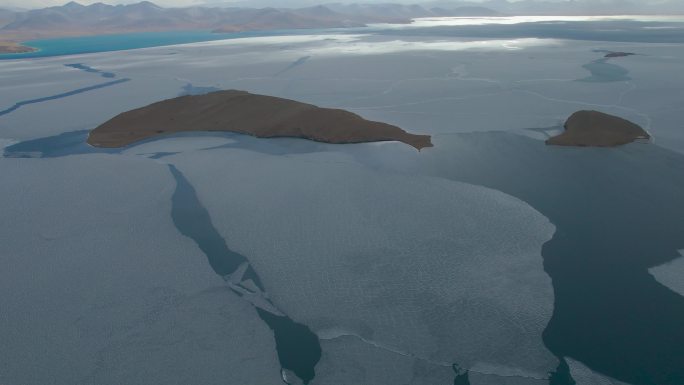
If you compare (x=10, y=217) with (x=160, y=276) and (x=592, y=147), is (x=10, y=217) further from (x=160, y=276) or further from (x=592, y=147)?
(x=592, y=147)

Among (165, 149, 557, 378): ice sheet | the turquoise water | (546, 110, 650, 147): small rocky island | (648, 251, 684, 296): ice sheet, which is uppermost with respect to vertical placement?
the turquoise water

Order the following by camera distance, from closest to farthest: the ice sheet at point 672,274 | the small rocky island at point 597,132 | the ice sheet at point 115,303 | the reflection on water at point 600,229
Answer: the ice sheet at point 115,303
the reflection on water at point 600,229
the ice sheet at point 672,274
the small rocky island at point 597,132

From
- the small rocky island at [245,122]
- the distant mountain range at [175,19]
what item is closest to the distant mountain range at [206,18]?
the distant mountain range at [175,19]

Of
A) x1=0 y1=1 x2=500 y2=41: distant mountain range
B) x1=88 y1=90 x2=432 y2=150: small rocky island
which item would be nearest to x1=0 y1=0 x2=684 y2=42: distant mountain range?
x1=0 y1=1 x2=500 y2=41: distant mountain range

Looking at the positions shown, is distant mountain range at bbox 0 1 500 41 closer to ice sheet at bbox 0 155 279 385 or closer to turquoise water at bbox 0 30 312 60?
turquoise water at bbox 0 30 312 60

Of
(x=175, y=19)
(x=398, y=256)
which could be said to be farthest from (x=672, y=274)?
(x=175, y=19)

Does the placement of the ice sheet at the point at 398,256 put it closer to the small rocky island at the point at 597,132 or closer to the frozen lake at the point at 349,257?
the frozen lake at the point at 349,257
